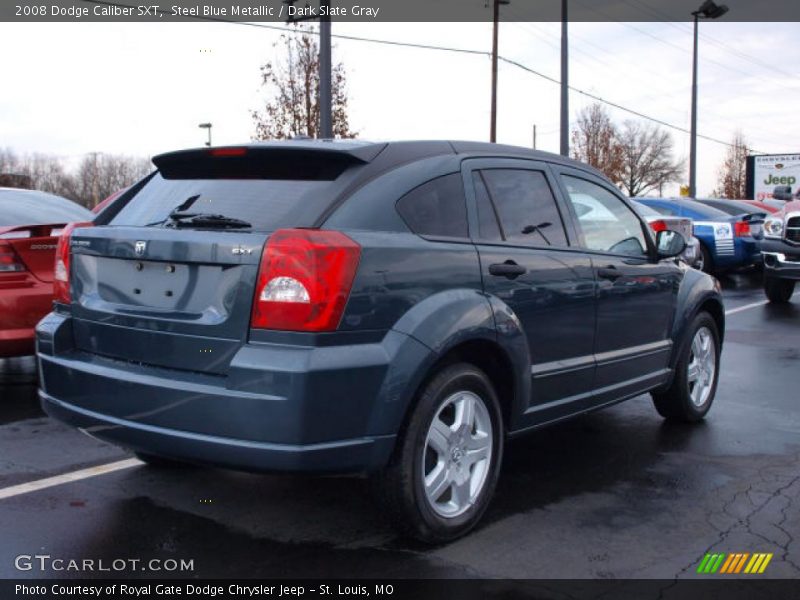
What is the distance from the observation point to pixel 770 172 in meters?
36.4

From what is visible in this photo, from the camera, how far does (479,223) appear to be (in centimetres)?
405

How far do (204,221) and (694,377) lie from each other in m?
3.72

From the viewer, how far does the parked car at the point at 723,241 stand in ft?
51.6

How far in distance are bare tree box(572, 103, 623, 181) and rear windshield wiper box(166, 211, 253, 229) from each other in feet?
183

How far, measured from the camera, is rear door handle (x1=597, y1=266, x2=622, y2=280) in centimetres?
472

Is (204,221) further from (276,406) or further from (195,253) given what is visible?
(276,406)

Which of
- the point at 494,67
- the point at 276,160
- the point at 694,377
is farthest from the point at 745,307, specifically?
the point at 494,67

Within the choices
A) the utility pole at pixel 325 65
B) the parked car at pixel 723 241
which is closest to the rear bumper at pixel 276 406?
the parked car at pixel 723 241

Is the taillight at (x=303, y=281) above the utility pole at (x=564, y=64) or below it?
below

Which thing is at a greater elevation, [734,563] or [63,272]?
[63,272]

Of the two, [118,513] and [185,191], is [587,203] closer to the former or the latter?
[185,191]

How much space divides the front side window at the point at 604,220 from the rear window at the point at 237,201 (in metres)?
1.79

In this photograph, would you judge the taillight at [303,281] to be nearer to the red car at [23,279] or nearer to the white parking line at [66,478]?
the white parking line at [66,478]

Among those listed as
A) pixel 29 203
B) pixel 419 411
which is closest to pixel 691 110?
pixel 29 203
